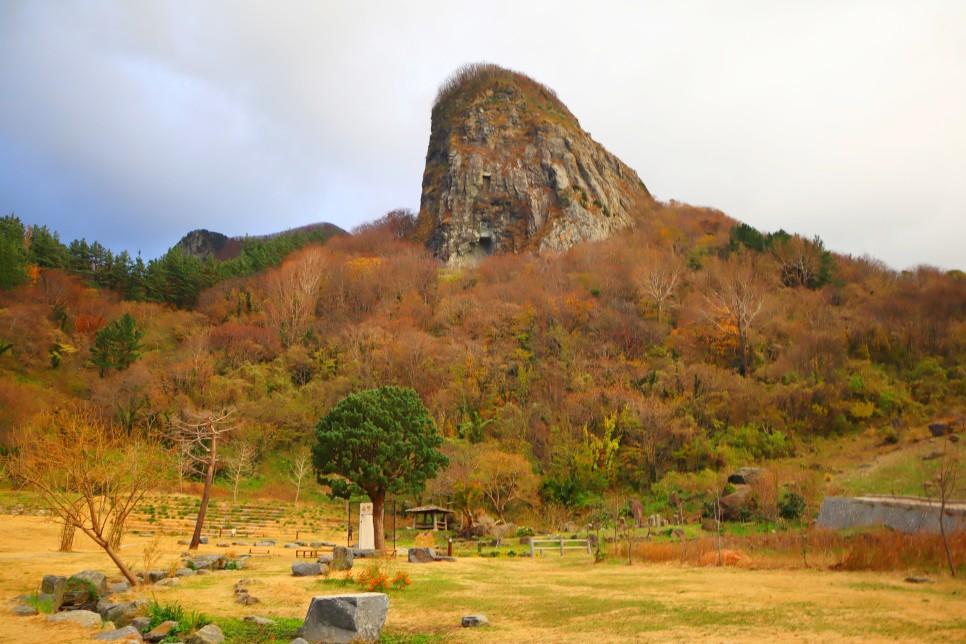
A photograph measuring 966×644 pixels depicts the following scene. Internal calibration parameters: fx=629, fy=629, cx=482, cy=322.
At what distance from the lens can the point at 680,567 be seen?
17062 millimetres

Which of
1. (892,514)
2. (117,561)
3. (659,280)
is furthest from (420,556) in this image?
(659,280)

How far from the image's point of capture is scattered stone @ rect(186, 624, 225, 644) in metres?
8.55

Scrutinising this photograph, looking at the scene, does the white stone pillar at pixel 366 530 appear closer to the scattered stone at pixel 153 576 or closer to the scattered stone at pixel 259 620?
the scattered stone at pixel 153 576

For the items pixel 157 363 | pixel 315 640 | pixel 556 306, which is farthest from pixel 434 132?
pixel 315 640

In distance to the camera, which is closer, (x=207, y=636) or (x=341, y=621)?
(x=207, y=636)

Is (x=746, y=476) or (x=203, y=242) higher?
(x=203, y=242)

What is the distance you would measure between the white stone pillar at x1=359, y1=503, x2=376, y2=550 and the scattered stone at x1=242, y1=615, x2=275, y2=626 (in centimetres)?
1317

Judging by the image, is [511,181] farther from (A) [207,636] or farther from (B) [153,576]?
(A) [207,636]

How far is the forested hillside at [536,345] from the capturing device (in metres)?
38.8

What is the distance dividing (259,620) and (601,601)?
6.10 metres

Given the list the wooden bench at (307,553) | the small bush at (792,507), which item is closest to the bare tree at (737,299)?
the small bush at (792,507)

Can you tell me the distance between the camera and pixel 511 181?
270ft

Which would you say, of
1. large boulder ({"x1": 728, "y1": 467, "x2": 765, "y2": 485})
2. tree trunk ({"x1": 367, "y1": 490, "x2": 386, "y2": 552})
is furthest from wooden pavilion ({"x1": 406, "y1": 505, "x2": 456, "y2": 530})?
large boulder ({"x1": 728, "y1": 467, "x2": 765, "y2": 485})

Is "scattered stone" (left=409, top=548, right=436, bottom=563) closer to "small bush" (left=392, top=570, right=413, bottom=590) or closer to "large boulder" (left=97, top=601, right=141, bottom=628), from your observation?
"small bush" (left=392, top=570, right=413, bottom=590)
